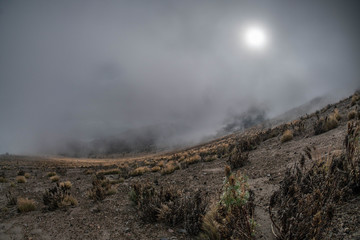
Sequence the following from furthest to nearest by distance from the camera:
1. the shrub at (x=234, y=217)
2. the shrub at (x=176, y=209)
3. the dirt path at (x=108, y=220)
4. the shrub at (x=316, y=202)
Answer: the dirt path at (x=108, y=220), the shrub at (x=176, y=209), the shrub at (x=234, y=217), the shrub at (x=316, y=202)

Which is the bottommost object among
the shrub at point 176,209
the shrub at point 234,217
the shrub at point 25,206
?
the shrub at point 25,206

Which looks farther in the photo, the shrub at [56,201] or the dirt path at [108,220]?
the shrub at [56,201]

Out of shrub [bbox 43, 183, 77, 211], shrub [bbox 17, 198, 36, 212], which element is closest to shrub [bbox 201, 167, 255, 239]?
shrub [bbox 43, 183, 77, 211]

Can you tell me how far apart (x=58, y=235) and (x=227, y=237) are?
469 centimetres

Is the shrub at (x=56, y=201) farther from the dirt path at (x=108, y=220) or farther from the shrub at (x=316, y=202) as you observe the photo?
the shrub at (x=316, y=202)

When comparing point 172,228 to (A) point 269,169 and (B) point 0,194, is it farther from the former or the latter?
(B) point 0,194

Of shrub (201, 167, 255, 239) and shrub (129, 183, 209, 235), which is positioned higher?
shrub (201, 167, 255, 239)

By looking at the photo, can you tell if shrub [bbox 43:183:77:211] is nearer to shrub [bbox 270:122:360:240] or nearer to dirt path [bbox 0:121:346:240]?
dirt path [bbox 0:121:346:240]

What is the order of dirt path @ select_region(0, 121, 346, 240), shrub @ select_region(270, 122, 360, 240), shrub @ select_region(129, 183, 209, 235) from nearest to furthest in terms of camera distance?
shrub @ select_region(270, 122, 360, 240), shrub @ select_region(129, 183, 209, 235), dirt path @ select_region(0, 121, 346, 240)

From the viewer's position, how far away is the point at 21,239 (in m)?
4.72

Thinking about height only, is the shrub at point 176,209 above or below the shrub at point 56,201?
above

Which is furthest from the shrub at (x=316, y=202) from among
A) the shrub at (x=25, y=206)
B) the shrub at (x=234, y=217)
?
the shrub at (x=25, y=206)

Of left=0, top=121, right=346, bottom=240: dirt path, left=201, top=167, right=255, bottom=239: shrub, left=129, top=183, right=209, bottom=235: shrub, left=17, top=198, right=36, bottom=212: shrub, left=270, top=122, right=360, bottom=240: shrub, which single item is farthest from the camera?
left=17, top=198, right=36, bottom=212: shrub

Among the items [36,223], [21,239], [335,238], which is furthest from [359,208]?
[36,223]
